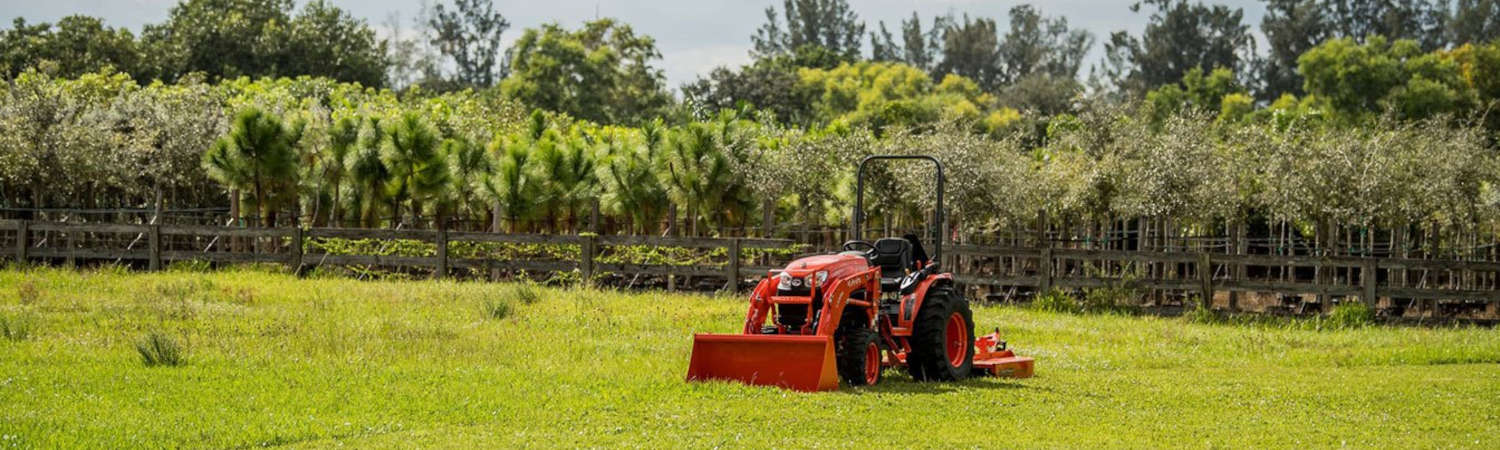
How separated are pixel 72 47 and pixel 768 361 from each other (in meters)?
54.3

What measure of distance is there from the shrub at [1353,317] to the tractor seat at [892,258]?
9.31 meters

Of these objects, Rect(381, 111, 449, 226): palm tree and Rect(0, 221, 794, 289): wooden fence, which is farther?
Rect(381, 111, 449, 226): palm tree

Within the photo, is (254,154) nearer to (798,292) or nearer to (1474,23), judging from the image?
(798,292)

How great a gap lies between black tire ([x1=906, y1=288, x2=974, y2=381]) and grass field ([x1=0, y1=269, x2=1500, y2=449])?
18cm

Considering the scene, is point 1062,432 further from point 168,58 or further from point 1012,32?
point 1012,32

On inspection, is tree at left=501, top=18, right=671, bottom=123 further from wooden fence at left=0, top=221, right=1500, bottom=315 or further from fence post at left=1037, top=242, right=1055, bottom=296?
fence post at left=1037, top=242, right=1055, bottom=296

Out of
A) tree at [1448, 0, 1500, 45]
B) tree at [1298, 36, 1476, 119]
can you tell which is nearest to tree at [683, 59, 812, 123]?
tree at [1298, 36, 1476, 119]

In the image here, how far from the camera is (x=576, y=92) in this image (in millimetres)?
67375

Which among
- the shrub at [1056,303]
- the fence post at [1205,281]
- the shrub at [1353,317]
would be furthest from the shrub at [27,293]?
the shrub at [1353,317]

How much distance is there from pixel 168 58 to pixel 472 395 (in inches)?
2191

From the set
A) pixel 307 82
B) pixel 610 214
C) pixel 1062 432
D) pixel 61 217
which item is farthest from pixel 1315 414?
pixel 307 82

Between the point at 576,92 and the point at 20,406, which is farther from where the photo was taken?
the point at 576,92

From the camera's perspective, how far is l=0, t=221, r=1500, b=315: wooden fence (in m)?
21.7

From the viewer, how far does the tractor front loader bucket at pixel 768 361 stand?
1195cm
